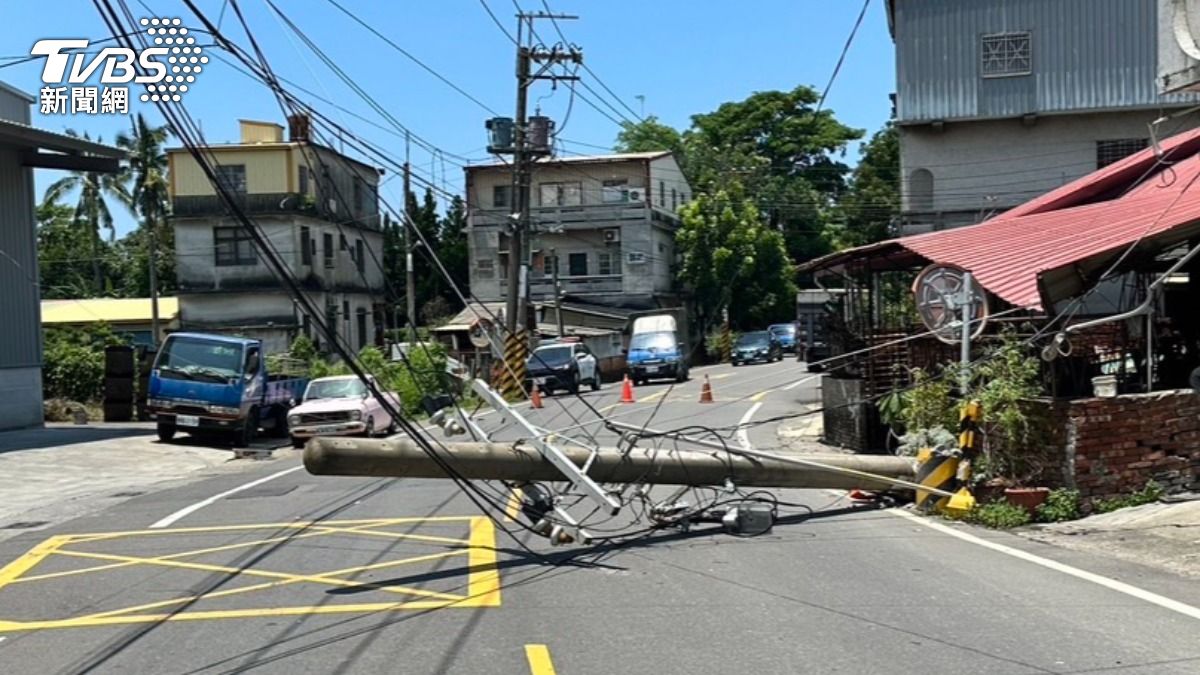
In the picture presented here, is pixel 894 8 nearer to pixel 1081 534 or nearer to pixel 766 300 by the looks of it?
pixel 1081 534

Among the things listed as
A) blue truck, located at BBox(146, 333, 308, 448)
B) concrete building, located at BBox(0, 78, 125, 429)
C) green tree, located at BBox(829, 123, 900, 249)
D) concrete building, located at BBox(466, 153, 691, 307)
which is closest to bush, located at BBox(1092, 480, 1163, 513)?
blue truck, located at BBox(146, 333, 308, 448)

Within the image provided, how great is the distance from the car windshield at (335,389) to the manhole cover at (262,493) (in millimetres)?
9113

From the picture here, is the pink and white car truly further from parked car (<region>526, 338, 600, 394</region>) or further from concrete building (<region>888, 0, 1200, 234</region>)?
concrete building (<region>888, 0, 1200, 234</region>)

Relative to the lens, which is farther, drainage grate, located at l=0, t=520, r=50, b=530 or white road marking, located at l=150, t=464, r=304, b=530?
drainage grate, located at l=0, t=520, r=50, b=530

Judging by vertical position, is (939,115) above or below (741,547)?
above

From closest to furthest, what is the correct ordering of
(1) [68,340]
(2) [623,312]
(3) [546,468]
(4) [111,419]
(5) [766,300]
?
(3) [546,468], (4) [111,419], (1) [68,340], (2) [623,312], (5) [766,300]

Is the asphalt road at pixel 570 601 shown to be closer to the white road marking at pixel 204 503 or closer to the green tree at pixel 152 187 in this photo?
the white road marking at pixel 204 503

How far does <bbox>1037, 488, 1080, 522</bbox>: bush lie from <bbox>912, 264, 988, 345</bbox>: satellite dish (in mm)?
2470

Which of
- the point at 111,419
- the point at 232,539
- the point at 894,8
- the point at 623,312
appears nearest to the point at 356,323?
the point at 623,312

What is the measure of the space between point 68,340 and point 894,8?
91.4ft

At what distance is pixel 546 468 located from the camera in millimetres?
10648

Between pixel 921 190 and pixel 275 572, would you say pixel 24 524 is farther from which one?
pixel 921 190

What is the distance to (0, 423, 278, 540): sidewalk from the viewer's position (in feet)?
52.8

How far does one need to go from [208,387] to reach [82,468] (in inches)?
183
